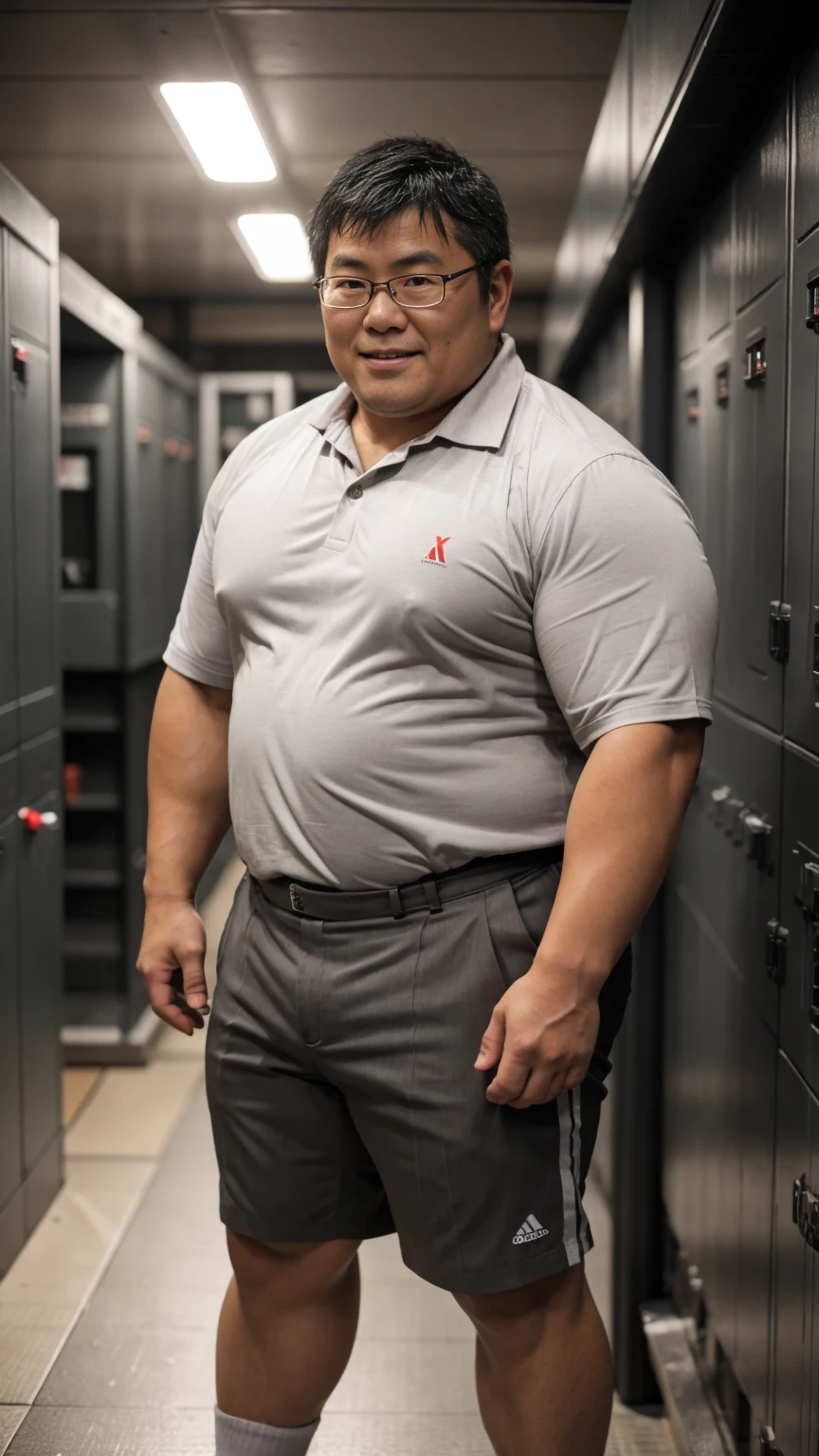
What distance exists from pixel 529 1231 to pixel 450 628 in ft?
2.12

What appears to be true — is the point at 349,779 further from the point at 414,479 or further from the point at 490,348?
the point at 490,348

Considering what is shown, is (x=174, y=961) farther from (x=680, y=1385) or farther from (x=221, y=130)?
(x=221, y=130)

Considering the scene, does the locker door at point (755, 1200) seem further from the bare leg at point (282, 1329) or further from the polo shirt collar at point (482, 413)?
Answer: the polo shirt collar at point (482, 413)

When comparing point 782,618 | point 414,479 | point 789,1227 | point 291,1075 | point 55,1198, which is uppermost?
point 414,479

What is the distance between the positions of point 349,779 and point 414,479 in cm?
34

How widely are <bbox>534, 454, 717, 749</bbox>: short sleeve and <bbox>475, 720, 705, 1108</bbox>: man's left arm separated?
0.04 m

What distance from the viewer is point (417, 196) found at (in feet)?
4.73

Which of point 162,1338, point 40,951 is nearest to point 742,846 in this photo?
point 162,1338

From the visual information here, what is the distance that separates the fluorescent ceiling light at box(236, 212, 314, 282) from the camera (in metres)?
4.30

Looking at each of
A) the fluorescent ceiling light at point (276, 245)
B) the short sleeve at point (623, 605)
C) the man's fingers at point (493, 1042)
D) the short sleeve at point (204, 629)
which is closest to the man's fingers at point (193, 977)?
the short sleeve at point (204, 629)

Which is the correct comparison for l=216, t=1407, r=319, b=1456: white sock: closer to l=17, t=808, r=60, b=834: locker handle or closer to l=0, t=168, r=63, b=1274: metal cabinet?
l=0, t=168, r=63, b=1274: metal cabinet

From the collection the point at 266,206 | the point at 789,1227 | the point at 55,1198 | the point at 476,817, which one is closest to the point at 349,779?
the point at 476,817

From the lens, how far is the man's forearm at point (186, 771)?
1.77 metres

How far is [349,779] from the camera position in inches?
57.9
